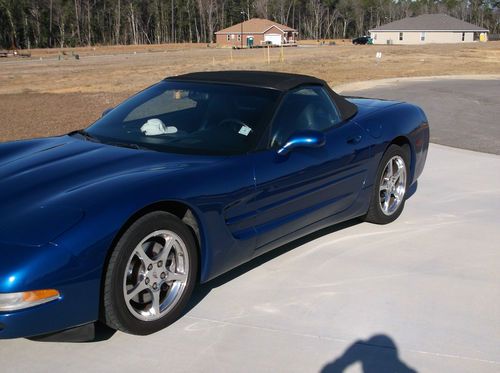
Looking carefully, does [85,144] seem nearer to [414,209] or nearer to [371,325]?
[371,325]

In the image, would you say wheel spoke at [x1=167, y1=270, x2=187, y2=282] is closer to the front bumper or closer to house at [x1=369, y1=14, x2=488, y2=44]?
the front bumper

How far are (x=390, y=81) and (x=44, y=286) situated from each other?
21.2 metres

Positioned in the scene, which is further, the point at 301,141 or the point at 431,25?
the point at 431,25

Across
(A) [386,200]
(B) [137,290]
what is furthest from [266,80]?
(B) [137,290]

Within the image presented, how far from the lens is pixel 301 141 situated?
4125 mm

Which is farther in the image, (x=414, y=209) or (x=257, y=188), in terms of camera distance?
(x=414, y=209)

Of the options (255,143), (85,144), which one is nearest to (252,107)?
(255,143)

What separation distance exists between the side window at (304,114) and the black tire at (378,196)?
2.13ft

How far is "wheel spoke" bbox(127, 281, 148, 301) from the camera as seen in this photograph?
3.20m

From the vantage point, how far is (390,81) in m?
22.6

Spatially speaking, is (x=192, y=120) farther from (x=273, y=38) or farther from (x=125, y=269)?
(x=273, y=38)

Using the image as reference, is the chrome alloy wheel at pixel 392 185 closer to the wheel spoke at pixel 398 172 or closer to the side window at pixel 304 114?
the wheel spoke at pixel 398 172

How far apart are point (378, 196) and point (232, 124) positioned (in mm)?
1666

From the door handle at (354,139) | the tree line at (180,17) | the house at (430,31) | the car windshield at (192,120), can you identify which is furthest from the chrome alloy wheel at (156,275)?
the tree line at (180,17)
